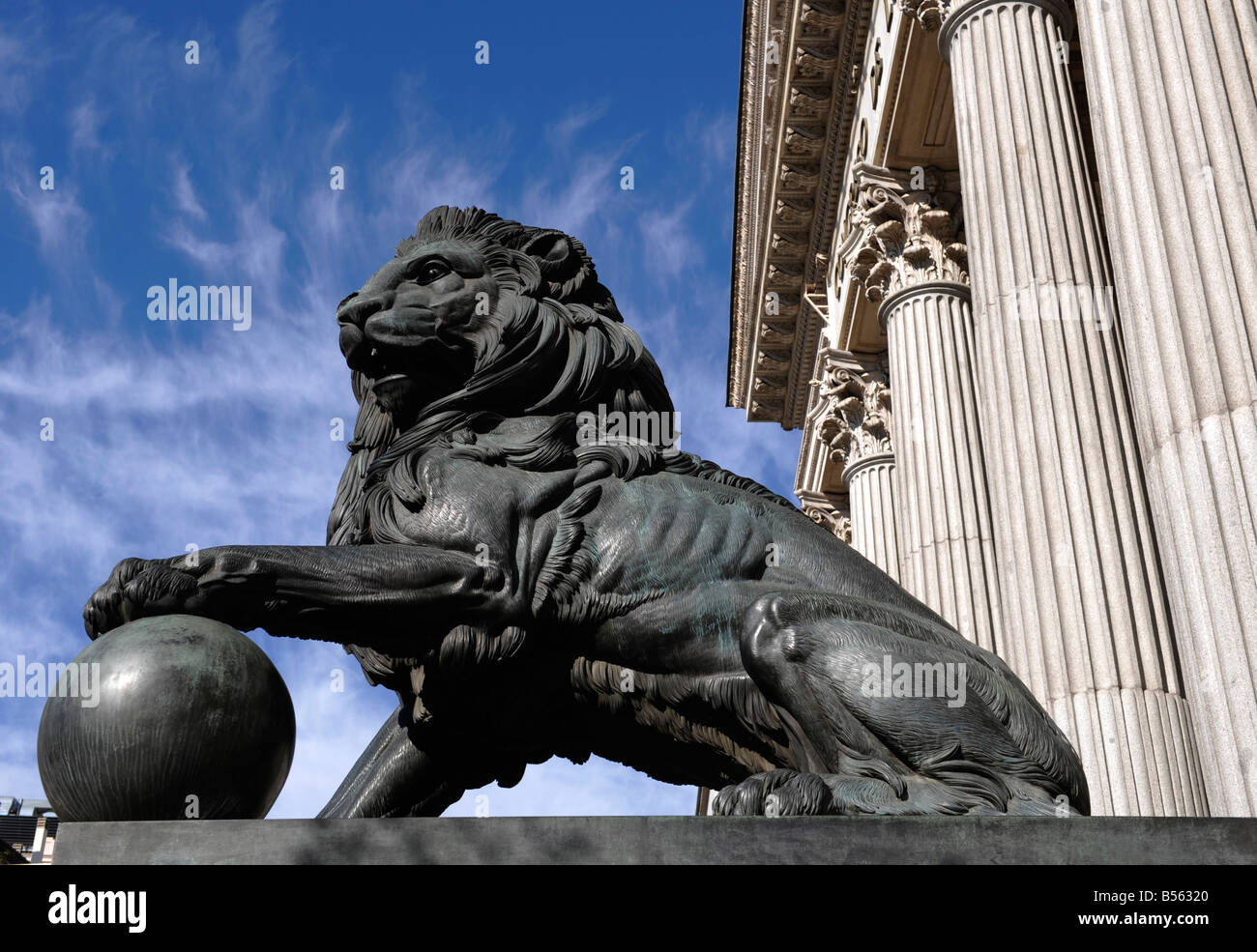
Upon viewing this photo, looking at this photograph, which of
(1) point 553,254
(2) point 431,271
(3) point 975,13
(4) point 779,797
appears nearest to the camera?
(4) point 779,797

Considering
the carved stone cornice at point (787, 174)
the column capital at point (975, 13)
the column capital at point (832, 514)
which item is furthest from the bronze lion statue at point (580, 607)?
the column capital at point (832, 514)

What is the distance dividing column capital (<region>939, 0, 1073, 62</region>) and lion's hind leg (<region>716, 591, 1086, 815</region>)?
10060 mm

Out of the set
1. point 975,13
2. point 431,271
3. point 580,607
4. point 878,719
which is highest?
point 975,13

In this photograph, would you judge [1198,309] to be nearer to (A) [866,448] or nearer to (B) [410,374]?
(B) [410,374]

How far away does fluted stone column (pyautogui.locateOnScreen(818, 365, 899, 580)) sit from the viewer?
2073cm

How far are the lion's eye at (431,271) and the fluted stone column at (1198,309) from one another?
402cm

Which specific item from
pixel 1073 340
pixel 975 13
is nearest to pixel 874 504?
pixel 975 13

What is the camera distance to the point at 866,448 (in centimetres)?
2134

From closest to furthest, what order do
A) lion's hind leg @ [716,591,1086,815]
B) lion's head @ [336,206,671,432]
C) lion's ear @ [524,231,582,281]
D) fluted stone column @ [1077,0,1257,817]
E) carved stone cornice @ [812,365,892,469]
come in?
lion's hind leg @ [716,591,1086,815], lion's head @ [336,206,671,432], lion's ear @ [524,231,582,281], fluted stone column @ [1077,0,1257,817], carved stone cornice @ [812,365,892,469]

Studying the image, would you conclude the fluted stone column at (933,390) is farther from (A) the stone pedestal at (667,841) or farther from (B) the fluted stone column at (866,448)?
(A) the stone pedestal at (667,841)

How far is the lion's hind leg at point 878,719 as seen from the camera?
3275mm

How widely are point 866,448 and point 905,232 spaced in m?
4.96

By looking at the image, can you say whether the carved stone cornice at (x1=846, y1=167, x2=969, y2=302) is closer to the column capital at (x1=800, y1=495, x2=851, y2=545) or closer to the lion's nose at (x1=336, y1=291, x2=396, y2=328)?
the column capital at (x1=800, y1=495, x2=851, y2=545)

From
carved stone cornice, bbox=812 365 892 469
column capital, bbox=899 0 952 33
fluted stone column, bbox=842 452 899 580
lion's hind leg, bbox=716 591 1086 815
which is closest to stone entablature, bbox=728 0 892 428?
carved stone cornice, bbox=812 365 892 469
